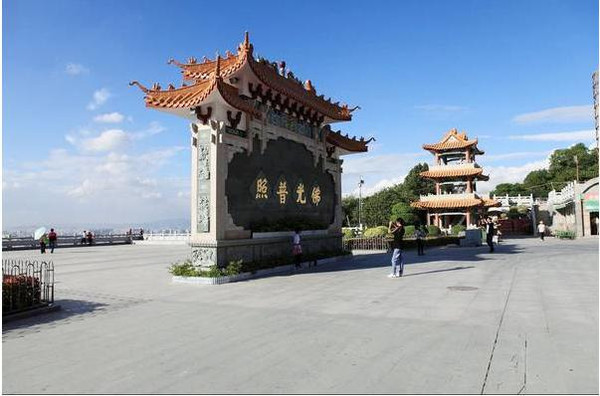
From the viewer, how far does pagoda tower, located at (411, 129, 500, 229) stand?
42.3 metres

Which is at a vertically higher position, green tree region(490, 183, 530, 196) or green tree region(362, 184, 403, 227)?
green tree region(490, 183, 530, 196)

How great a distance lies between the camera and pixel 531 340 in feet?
21.2

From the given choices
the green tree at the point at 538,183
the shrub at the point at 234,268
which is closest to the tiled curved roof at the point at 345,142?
the shrub at the point at 234,268

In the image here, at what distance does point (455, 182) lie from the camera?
44000 mm

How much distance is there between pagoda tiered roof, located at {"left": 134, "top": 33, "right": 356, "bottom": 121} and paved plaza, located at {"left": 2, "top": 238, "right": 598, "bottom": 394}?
226 inches

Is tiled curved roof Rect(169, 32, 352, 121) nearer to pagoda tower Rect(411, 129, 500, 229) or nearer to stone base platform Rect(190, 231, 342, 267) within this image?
stone base platform Rect(190, 231, 342, 267)

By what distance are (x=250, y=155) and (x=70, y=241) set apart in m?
27.3

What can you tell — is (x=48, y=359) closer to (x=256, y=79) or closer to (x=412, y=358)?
(x=412, y=358)

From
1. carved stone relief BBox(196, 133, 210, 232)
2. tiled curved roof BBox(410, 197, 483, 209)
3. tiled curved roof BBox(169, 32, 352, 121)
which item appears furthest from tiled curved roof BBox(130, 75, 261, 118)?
tiled curved roof BBox(410, 197, 483, 209)

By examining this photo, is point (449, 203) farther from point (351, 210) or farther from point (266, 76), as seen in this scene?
point (266, 76)

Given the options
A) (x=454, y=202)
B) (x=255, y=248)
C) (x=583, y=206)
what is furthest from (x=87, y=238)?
(x=583, y=206)

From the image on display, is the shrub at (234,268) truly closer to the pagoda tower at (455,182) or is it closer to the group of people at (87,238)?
Answer: the group of people at (87,238)

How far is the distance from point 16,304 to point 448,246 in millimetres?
27032

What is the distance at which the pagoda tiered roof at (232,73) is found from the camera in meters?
13.9
